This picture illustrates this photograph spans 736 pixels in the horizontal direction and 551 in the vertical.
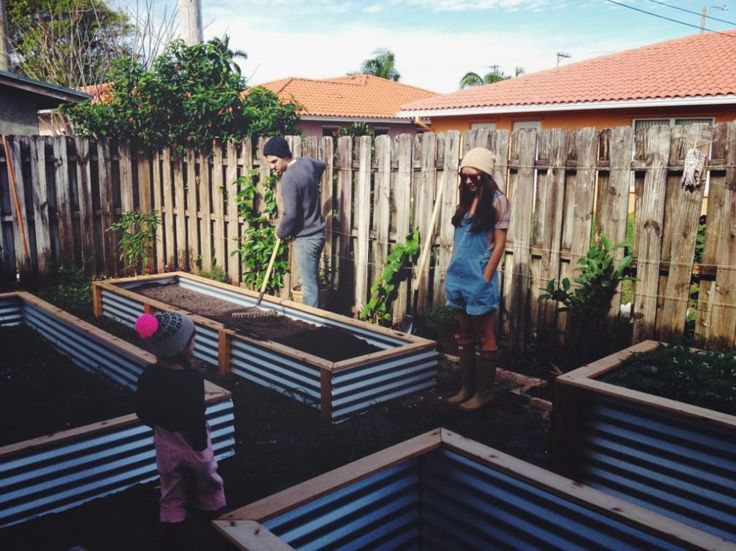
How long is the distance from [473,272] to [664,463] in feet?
5.96

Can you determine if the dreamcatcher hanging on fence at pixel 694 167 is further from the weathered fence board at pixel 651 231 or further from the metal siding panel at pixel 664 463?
the metal siding panel at pixel 664 463

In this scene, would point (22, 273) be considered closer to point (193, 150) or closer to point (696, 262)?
point (193, 150)

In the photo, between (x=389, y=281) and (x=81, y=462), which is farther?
(x=389, y=281)

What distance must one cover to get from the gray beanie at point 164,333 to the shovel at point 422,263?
3.36 m

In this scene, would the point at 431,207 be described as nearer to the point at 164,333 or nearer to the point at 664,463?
the point at 664,463

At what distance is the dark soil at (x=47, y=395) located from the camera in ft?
12.7

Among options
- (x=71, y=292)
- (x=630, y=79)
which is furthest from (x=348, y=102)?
(x=71, y=292)

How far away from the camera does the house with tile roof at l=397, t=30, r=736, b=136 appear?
14164mm

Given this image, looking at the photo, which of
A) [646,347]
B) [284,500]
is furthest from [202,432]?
[646,347]

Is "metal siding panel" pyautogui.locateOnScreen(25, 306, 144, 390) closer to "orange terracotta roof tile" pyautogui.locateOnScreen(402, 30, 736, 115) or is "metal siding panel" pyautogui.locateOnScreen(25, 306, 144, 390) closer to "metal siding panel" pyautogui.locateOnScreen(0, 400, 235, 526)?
"metal siding panel" pyautogui.locateOnScreen(0, 400, 235, 526)

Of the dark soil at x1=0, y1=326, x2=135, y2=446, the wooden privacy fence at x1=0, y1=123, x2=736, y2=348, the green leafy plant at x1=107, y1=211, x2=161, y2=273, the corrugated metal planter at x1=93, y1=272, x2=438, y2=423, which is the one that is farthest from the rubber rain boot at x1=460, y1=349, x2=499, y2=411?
the green leafy plant at x1=107, y1=211, x2=161, y2=273

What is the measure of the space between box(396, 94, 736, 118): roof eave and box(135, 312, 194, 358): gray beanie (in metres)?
13.7

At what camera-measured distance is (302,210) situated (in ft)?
21.4

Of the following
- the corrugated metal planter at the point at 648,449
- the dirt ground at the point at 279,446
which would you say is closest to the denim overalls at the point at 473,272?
the dirt ground at the point at 279,446
